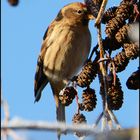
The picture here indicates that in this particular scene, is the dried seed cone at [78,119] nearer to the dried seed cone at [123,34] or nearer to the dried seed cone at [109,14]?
the dried seed cone at [123,34]

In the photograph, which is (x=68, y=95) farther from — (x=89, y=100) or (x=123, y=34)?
(x=123, y=34)

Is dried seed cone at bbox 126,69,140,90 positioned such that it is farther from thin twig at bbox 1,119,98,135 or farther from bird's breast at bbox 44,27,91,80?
bird's breast at bbox 44,27,91,80

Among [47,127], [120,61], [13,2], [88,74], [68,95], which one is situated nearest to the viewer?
[47,127]

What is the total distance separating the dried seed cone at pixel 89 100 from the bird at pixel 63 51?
137 centimetres

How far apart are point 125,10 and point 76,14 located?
1849mm

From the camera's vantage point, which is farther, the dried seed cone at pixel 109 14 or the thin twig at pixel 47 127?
the dried seed cone at pixel 109 14

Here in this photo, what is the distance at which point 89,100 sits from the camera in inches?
94.5

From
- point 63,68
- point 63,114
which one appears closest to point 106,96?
point 63,114

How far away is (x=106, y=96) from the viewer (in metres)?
2.09

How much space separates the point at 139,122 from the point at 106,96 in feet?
3.37

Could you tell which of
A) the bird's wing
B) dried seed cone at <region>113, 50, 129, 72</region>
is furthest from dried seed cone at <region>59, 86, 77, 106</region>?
the bird's wing

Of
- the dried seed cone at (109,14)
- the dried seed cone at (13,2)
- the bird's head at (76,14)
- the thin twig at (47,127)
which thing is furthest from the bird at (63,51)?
the thin twig at (47,127)

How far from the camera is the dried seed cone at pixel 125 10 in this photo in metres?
2.40

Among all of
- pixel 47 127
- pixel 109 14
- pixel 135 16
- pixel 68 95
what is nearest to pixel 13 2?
pixel 47 127
